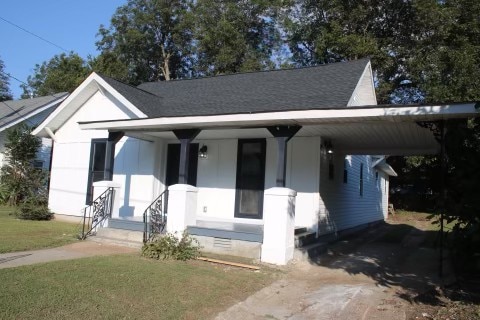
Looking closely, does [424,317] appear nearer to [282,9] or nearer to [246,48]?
[246,48]

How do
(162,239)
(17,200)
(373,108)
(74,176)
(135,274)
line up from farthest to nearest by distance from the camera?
(17,200)
(74,176)
(162,239)
(373,108)
(135,274)

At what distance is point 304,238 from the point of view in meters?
9.66

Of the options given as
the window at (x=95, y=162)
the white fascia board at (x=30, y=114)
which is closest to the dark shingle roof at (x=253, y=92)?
the window at (x=95, y=162)

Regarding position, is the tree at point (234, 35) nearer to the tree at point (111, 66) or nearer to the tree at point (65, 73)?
the tree at point (111, 66)

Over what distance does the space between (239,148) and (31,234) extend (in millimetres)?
5756

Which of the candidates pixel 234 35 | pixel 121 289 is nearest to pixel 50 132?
pixel 121 289

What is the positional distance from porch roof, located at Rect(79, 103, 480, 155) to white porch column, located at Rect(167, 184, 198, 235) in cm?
153

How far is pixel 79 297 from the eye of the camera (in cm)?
520

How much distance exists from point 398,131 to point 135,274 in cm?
643

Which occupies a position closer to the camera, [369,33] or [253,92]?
[253,92]

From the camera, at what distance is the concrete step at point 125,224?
1016cm


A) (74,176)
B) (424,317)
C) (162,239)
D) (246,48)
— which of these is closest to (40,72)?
(246,48)

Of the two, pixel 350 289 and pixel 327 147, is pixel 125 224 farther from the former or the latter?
pixel 350 289

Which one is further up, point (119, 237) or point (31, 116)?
point (31, 116)
